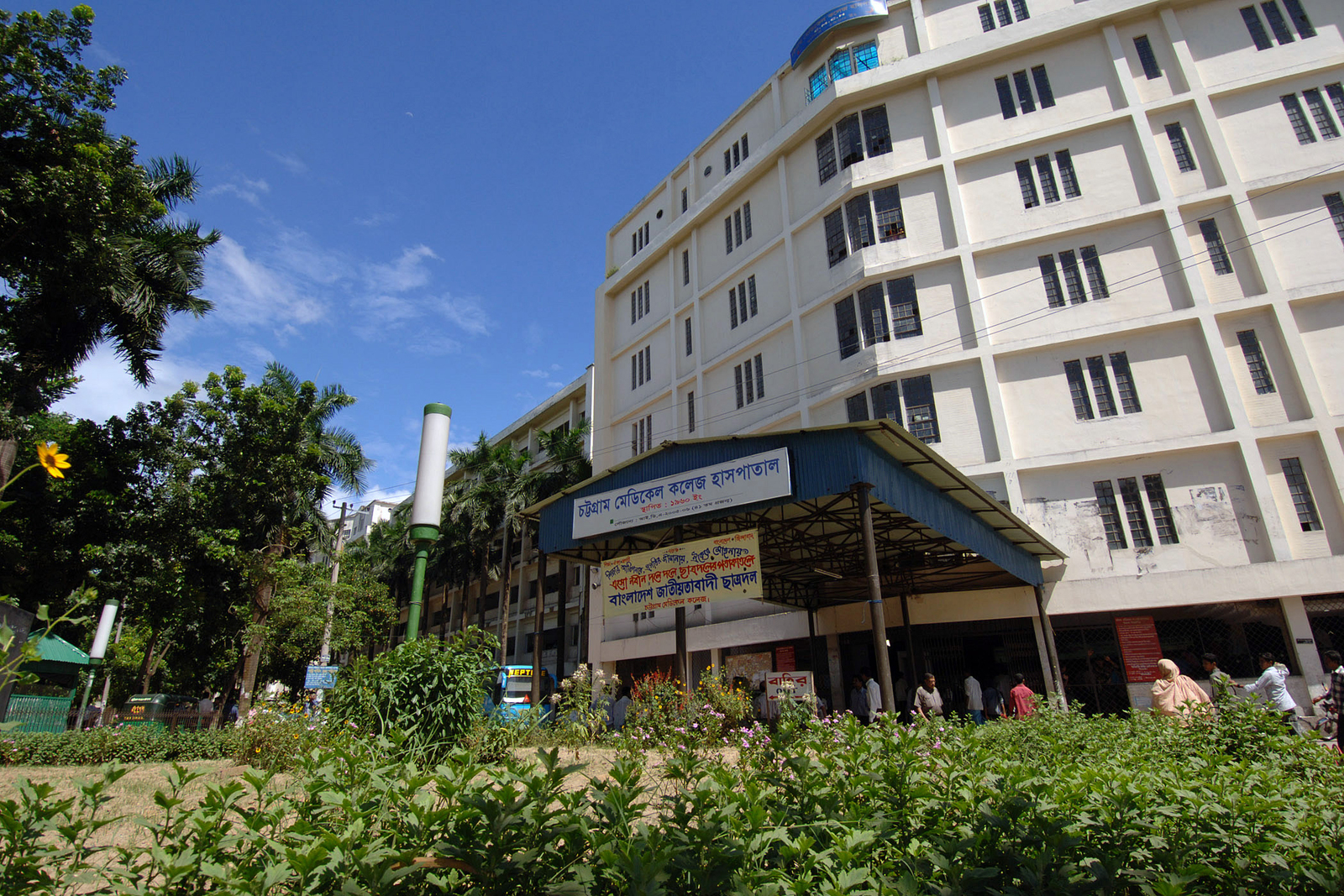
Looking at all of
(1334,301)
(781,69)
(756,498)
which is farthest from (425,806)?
(781,69)

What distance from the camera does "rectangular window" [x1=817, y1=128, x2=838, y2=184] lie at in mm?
25766

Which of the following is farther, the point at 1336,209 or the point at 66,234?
the point at 1336,209

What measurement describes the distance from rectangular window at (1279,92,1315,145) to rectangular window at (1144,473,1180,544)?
35.6 ft

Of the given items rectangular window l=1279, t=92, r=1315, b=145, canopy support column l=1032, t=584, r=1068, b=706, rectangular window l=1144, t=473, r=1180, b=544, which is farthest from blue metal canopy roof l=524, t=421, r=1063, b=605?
rectangular window l=1279, t=92, r=1315, b=145

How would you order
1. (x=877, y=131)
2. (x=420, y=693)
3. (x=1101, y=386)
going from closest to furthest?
(x=420, y=693)
(x=1101, y=386)
(x=877, y=131)

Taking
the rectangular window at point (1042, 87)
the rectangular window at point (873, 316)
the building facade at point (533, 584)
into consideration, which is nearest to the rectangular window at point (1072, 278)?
the rectangular window at point (873, 316)

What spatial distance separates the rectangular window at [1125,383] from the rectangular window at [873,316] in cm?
642

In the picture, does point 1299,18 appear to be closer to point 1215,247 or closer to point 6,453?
point 1215,247

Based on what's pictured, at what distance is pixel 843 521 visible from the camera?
16.1 metres

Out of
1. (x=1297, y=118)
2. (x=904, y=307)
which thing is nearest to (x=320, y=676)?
(x=904, y=307)

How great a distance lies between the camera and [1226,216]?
19953mm

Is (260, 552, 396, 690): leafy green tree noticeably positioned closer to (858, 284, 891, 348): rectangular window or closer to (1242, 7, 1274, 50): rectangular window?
(858, 284, 891, 348): rectangular window

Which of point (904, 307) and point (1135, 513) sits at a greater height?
point (904, 307)

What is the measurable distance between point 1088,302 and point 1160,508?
6.33 m
